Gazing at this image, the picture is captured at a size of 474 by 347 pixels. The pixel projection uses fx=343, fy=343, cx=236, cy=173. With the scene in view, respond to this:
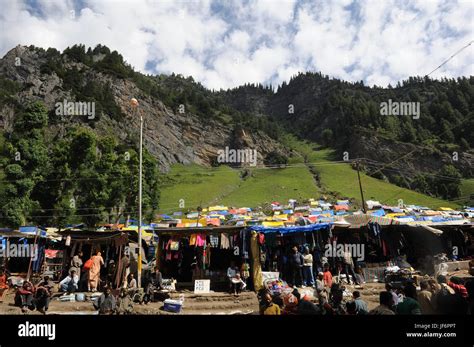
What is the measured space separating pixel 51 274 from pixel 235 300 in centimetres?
1064

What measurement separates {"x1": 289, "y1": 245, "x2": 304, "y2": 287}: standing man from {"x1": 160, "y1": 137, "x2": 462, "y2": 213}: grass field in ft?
145

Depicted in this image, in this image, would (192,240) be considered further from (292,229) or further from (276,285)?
(292,229)

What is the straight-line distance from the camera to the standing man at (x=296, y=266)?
1585 cm

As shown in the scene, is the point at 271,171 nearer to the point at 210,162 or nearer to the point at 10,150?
the point at 210,162

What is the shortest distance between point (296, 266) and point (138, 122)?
94137 millimetres

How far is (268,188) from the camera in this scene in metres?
78.8

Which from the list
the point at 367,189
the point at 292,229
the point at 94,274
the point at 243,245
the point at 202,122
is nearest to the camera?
the point at 94,274

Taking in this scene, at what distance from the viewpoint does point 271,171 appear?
335 ft

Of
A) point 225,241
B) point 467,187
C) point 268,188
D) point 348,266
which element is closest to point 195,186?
point 268,188

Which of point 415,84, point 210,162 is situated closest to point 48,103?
point 210,162

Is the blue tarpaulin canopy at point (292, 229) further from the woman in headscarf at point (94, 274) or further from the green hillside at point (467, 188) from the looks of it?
the green hillside at point (467, 188)

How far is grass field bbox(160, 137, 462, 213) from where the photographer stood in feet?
228

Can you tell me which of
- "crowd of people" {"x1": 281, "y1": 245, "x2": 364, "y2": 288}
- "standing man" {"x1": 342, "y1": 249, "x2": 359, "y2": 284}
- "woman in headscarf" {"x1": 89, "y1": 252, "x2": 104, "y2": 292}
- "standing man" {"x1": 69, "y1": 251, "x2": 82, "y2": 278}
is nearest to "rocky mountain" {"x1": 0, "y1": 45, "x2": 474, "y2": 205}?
"standing man" {"x1": 69, "y1": 251, "x2": 82, "y2": 278}

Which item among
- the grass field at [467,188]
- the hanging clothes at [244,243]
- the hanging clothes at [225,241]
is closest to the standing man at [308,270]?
the hanging clothes at [244,243]
